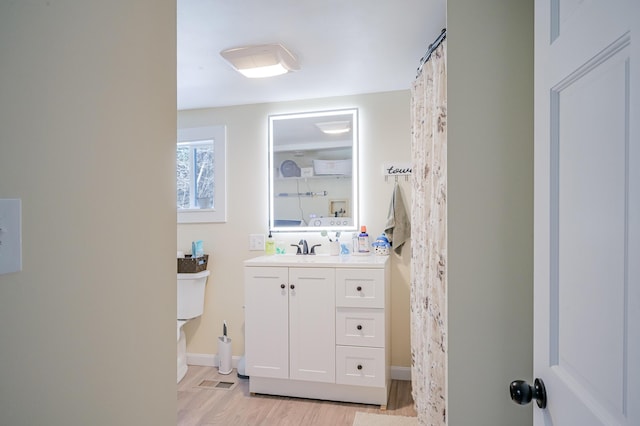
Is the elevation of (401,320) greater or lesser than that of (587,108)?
lesser

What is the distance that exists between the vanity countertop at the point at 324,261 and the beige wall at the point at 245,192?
10.4 inches

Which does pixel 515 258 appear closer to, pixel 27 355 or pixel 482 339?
pixel 482 339

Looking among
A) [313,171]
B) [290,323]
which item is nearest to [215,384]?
[290,323]

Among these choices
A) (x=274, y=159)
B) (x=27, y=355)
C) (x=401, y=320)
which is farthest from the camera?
(x=274, y=159)

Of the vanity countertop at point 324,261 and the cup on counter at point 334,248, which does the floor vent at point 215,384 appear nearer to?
the vanity countertop at point 324,261

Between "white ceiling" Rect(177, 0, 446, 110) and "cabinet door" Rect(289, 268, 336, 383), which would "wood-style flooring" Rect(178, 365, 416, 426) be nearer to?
"cabinet door" Rect(289, 268, 336, 383)

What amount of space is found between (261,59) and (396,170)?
52.1 inches

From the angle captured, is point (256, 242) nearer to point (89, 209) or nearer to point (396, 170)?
point (396, 170)

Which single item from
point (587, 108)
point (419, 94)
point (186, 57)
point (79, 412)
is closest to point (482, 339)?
point (587, 108)

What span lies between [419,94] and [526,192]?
1.13m

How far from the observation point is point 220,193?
3100 millimetres

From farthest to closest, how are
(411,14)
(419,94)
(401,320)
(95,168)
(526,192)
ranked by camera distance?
(401,320), (419,94), (411,14), (526,192), (95,168)

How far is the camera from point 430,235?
182cm

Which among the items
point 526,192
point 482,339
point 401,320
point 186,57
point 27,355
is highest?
point 186,57
